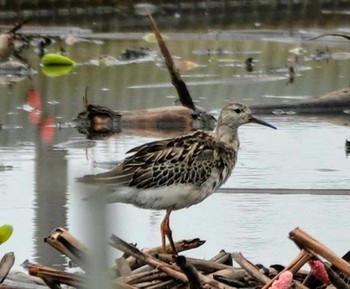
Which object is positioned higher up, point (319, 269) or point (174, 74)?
point (319, 269)

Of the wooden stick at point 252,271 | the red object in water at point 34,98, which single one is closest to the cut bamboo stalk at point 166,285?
the wooden stick at point 252,271

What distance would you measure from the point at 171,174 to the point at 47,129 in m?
4.41

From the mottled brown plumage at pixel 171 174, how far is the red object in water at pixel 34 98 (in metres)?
5.42

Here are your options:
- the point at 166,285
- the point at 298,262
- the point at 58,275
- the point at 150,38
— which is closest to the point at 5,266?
the point at 58,275

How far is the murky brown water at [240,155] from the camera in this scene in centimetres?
694

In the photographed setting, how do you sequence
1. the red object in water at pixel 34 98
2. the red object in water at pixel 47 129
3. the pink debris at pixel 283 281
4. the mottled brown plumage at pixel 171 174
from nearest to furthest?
the pink debris at pixel 283 281 < the mottled brown plumage at pixel 171 174 < the red object in water at pixel 47 129 < the red object in water at pixel 34 98

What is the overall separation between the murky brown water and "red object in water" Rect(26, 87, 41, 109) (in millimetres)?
52

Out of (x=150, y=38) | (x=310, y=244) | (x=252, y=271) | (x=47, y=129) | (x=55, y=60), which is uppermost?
(x=310, y=244)

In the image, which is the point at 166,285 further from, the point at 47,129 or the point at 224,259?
the point at 47,129

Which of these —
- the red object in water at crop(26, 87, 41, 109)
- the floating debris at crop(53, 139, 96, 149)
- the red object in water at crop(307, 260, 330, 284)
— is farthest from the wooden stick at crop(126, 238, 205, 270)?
the red object in water at crop(26, 87, 41, 109)

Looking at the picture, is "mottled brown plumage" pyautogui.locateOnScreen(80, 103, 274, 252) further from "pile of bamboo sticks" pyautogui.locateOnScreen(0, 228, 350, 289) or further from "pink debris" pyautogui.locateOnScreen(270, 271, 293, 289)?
"pink debris" pyautogui.locateOnScreen(270, 271, 293, 289)

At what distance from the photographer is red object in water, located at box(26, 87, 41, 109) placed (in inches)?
466

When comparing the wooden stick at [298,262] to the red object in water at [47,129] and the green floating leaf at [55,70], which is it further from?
the green floating leaf at [55,70]

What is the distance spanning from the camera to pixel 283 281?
452 centimetres
